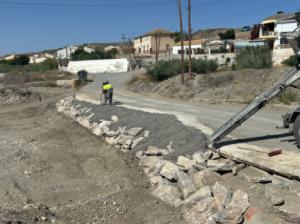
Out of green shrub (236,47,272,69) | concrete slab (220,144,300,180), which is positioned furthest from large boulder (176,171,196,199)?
green shrub (236,47,272,69)

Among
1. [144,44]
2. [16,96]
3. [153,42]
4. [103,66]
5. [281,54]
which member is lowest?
[16,96]

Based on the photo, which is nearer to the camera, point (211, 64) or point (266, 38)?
point (211, 64)

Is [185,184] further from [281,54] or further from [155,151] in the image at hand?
[281,54]

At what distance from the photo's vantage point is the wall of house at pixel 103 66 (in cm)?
8181

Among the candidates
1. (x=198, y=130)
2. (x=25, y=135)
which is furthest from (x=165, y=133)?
(x=25, y=135)

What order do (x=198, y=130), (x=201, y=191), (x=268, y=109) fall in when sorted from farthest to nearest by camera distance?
(x=268, y=109)
(x=198, y=130)
(x=201, y=191)

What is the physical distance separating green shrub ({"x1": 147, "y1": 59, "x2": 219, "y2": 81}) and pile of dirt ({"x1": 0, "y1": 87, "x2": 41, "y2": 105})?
1206 cm

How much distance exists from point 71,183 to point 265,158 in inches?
232

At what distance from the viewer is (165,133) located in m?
17.1

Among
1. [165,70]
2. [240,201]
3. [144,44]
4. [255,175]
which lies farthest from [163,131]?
[144,44]

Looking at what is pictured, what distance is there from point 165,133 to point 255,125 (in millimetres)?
3437

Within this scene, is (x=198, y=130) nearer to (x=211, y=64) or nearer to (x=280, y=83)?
(x=280, y=83)

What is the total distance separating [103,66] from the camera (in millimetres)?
83125

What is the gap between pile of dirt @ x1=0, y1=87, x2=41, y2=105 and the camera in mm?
44250
